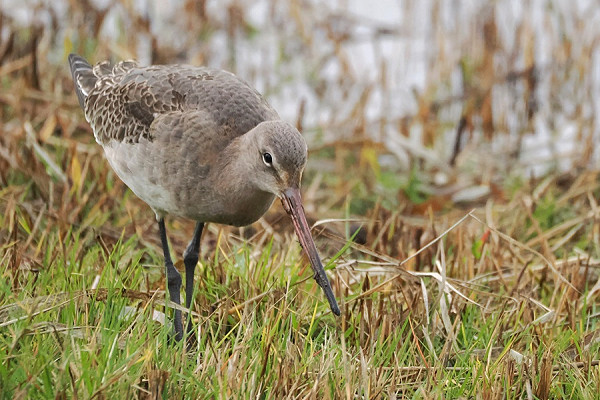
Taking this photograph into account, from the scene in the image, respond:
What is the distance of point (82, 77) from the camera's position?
517cm

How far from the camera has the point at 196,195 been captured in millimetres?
4043

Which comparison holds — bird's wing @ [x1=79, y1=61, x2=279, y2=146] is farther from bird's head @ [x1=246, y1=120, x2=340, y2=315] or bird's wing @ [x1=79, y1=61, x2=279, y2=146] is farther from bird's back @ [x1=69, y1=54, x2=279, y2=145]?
bird's head @ [x1=246, y1=120, x2=340, y2=315]

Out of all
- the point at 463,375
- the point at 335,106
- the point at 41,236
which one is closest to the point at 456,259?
the point at 463,375

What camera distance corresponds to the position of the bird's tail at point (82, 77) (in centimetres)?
508

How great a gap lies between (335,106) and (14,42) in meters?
2.74

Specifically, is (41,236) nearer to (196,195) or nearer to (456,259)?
(196,195)

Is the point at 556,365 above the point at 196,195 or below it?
below

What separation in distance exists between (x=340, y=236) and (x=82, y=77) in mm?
1691

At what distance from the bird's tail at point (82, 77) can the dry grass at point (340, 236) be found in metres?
0.44

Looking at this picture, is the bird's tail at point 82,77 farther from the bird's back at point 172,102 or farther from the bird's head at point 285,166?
the bird's head at point 285,166

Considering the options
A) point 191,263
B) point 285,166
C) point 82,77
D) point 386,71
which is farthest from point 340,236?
point 386,71

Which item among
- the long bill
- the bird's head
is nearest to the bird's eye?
the bird's head

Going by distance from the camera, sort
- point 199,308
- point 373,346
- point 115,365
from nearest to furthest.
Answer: point 115,365, point 373,346, point 199,308

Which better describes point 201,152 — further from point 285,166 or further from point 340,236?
point 340,236
